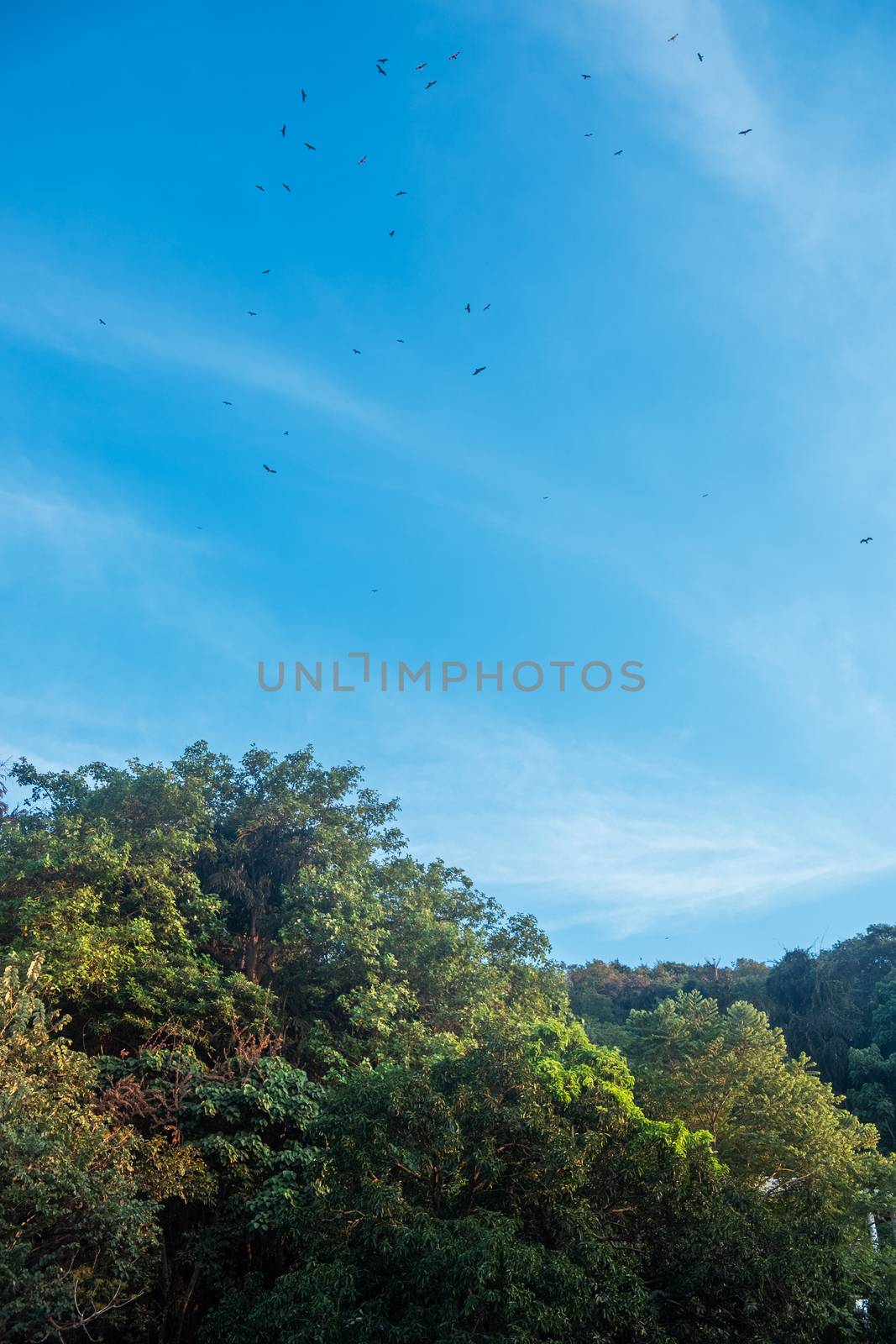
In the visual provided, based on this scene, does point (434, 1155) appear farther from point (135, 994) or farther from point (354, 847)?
point (354, 847)

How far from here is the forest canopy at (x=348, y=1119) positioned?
27.8 ft

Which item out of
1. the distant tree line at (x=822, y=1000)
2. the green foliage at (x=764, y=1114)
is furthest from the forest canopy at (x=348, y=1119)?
the distant tree line at (x=822, y=1000)

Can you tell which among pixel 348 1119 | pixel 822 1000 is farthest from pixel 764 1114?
pixel 822 1000

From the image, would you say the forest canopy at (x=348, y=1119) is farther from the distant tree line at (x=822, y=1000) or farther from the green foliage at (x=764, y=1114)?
the distant tree line at (x=822, y=1000)

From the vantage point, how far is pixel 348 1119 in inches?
376

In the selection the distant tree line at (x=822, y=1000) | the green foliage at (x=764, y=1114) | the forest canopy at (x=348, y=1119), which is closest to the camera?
the forest canopy at (x=348, y=1119)

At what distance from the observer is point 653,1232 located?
9.33m

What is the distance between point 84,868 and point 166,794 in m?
3.37

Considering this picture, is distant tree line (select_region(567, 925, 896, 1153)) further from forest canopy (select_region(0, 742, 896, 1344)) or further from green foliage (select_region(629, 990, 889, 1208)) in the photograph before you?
green foliage (select_region(629, 990, 889, 1208))

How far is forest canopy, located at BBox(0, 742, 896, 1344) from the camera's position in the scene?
8.46 meters

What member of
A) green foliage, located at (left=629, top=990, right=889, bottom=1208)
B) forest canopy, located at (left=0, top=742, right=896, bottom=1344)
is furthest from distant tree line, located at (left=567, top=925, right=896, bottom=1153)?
green foliage, located at (left=629, top=990, right=889, bottom=1208)

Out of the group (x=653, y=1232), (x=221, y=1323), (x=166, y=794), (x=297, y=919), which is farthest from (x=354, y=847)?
(x=653, y=1232)

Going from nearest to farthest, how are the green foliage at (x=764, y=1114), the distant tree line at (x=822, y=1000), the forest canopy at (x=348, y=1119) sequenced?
the forest canopy at (x=348, y=1119) < the green foliage at (x=764, y=1114) < the distant tree line at (x=822, y=1000)

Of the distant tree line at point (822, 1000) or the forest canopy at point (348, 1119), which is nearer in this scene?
the forest canopy at point (348, 1119)
